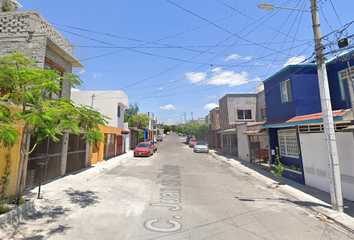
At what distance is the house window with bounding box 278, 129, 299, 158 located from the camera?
35.2ft

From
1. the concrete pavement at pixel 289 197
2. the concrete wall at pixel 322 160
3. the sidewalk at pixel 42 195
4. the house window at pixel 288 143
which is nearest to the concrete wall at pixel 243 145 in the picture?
the house window at pixel 288 143

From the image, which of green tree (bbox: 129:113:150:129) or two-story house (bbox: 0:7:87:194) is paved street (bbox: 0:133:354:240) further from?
green tree (bbox: 129:113:150:129)

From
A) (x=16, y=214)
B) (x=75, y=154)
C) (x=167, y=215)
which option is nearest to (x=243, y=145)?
(x=167, y=215)

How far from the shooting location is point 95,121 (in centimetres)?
627

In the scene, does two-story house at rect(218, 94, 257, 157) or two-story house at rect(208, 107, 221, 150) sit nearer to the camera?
two-story house at rect(218, 94, 257, 157)

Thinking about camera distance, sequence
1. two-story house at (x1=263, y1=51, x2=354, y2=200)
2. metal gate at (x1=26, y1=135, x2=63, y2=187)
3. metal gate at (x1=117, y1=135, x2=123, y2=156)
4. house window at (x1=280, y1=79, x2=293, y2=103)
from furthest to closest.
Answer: metal gate at (x1=117, y1=135, x2=123, y2=156) → house window at (x1=280, y1=79, x2=293, y2=103) → metal gate at (x1=26, y1=135, x2=63, y2=187) → two-story house at (x1=263, y1=51, x2=354, y2=200)

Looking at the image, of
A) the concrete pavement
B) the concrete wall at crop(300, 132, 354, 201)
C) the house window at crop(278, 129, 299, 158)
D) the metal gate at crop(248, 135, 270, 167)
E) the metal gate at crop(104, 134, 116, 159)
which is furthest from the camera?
the metal gate at crop(104, 134, 116, 159)

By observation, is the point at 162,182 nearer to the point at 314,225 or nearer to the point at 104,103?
the point at 314,225

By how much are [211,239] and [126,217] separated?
254 centimetres

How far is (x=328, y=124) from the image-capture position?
627 cm

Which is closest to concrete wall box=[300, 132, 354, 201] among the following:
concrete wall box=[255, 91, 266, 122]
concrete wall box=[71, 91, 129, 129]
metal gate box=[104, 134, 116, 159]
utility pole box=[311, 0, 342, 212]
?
utility pole box=[311, 0, 342, 212]

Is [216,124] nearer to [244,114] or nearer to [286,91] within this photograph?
[244,114]

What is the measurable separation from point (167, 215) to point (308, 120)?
767 centimetres

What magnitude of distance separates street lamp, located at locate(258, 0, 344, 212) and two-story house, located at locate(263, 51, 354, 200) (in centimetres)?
116
